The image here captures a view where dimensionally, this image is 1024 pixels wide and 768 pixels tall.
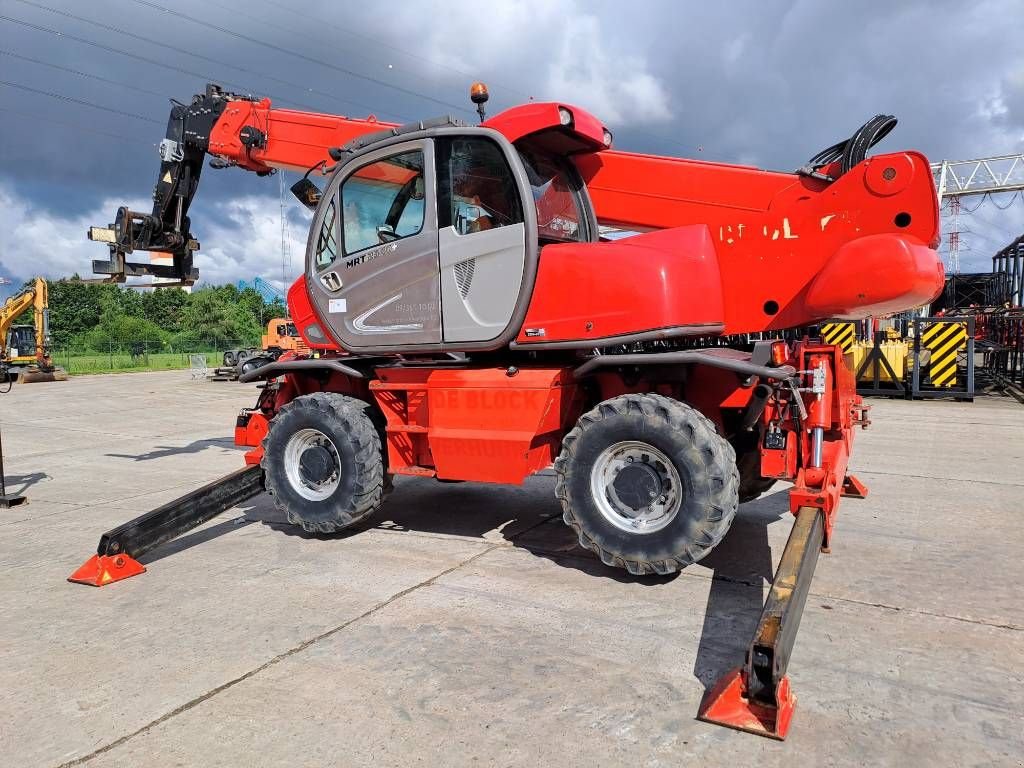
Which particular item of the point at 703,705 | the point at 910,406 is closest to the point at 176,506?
the point at 703,705

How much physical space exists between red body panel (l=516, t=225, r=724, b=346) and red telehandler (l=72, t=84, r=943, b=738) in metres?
0.01

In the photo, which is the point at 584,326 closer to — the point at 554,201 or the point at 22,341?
the point at 554,201

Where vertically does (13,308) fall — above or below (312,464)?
above

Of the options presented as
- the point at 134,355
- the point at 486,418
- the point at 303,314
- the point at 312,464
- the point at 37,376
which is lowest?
the point at 312,464

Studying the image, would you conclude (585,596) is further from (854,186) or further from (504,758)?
(854,186)

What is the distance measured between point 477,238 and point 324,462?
2166 mm

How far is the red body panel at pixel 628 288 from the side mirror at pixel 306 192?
2.75 meters

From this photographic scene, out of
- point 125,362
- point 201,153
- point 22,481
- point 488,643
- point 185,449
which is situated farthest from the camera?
point 125,362

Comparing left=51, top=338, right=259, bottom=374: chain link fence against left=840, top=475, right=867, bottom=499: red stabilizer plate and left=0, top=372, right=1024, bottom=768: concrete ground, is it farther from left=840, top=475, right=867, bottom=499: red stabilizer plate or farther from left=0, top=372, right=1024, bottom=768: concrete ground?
left=840, top=475, right=867, bottom=499: red stabilizer plate

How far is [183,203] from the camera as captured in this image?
749 cm

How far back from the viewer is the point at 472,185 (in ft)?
16.9

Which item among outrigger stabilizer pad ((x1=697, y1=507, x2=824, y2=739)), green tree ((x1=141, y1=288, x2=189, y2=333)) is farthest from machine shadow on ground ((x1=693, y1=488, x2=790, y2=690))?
green tree ((x1=141, y1=288, x2=189, y2=333))

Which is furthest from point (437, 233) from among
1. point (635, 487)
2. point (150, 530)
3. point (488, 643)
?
point (150, 530)

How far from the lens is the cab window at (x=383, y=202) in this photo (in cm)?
530
